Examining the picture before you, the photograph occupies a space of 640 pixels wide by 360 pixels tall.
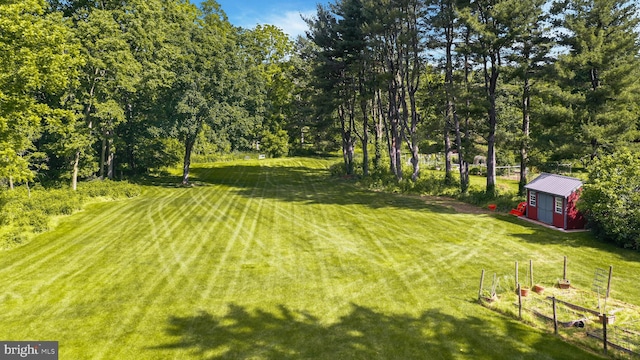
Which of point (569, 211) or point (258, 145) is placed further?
point (258, 145)

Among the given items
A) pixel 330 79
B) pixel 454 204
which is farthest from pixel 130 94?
pixel 454 204

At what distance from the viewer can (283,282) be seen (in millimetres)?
15148

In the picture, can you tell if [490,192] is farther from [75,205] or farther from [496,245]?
[75,205]

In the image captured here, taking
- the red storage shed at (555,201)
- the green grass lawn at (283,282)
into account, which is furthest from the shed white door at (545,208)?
the green grass lawn at (283,282)

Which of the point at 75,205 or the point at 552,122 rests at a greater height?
the point at 552,122

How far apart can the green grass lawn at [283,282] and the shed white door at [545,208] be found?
129cm

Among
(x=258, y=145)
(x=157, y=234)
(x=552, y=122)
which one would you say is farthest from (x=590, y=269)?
(x=258, y=145)

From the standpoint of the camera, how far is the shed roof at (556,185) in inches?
879

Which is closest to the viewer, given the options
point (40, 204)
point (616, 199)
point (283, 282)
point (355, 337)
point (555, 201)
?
point (355, 337)

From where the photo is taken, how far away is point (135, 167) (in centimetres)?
4334

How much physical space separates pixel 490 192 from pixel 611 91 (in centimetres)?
1057

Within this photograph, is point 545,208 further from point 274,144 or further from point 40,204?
point 274,144

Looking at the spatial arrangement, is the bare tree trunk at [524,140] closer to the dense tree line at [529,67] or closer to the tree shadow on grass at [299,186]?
the dense tree line at [529,67]

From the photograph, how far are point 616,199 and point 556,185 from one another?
15.1 ft
